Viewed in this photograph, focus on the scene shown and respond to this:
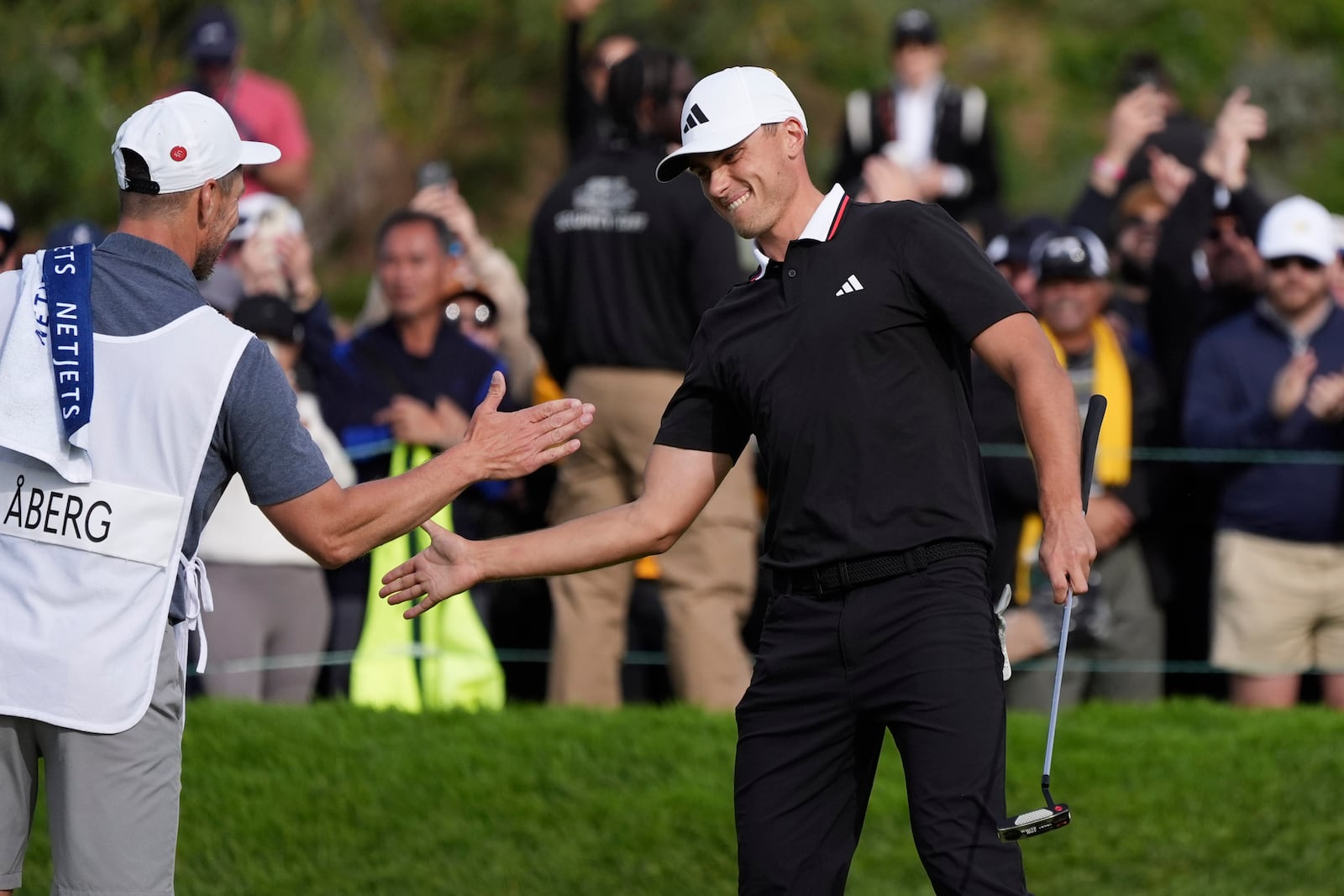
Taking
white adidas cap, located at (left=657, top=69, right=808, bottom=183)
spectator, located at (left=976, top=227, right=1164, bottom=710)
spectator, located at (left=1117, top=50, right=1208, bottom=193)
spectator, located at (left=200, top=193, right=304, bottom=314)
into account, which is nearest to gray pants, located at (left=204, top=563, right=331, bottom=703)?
spectator, located at (left=200, top=193, right=304, bottom=314)

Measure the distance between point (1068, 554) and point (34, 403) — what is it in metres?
2.49

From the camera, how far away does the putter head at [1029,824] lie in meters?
4.74

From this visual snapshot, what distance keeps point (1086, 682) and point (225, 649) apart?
3.86 metres

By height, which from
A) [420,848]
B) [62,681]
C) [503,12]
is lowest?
[420,848]

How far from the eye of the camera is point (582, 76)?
11.0 meters

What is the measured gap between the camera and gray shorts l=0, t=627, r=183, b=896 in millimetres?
4633

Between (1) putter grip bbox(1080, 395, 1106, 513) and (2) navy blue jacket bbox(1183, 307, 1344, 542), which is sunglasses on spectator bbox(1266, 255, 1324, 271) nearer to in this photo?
(2) navy blue jacket bbox(1183, 307, 1344, 542)

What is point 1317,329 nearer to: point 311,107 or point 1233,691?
point 1233,691

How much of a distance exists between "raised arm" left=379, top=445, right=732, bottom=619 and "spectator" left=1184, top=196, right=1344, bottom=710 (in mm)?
4084

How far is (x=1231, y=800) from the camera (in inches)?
292

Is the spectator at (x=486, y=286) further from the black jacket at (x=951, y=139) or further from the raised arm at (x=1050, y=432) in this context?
the raised arm at (x=1050, y=432)

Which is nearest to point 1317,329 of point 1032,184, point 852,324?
point 852,324

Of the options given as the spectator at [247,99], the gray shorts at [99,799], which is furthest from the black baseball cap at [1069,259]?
the gray shorts at [99,799]

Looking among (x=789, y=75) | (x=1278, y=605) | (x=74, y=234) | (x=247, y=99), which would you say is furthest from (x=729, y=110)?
(x=789, y=75)
